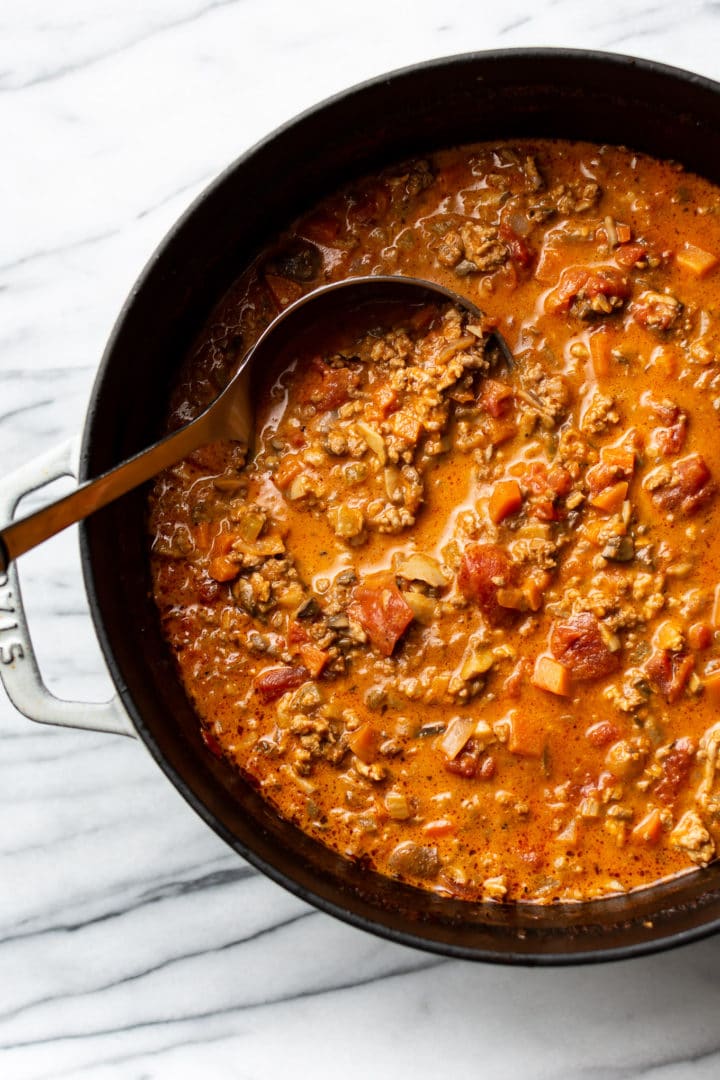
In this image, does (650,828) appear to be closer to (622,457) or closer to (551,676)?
(551,676)

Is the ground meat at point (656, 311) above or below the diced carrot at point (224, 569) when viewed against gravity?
above

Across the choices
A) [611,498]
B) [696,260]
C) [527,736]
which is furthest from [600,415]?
[527,736]

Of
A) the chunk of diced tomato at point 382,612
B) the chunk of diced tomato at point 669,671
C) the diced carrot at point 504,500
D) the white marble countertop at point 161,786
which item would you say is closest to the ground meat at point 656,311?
the diced carrot at point 504,500

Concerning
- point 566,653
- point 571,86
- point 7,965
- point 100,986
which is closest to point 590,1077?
point 566,653

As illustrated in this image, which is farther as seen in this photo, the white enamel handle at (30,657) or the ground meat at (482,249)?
the ground meat at (482,249)

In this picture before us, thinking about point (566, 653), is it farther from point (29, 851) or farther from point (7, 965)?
point (7, 965)

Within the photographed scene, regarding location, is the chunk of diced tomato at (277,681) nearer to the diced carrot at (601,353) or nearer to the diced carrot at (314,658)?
the diced carrot at (314,658)

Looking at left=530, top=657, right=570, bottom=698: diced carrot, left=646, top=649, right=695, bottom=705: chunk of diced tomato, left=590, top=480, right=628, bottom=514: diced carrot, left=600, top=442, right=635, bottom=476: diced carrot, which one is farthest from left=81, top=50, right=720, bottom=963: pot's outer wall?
left=590, top=480, right=628, bottom=514: diced carrot

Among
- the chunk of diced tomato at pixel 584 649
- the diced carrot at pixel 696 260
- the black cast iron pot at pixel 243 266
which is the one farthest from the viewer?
the diced carrot at pixel 696 260
